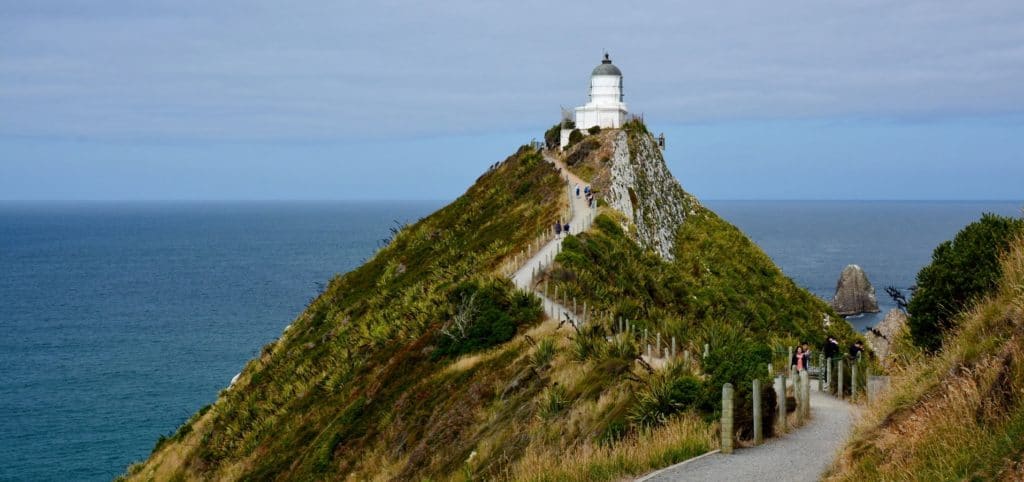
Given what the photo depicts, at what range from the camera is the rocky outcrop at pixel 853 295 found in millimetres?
105488

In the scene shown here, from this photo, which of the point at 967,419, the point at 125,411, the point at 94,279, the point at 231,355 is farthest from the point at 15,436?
the point at 94,279

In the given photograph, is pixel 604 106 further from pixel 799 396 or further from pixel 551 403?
pixel 799 396

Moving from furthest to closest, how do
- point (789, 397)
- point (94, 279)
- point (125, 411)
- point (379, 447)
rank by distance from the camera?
point (94, 279)
point (125, 411)
point (379, 447)
point (789, 397)

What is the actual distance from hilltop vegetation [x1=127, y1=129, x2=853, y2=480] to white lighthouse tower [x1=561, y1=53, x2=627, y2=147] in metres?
13.2

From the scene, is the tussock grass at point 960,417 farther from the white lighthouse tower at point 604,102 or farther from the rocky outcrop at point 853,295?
the rocky outcrop at point 853,295

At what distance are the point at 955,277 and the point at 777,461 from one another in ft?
38.6

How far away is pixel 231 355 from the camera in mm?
84000

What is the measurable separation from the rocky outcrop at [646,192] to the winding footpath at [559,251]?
2314 mm

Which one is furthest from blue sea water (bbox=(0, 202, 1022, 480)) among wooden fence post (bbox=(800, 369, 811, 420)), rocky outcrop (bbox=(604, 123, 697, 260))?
rocky outcrop (bbox=(604, 123, 697, 260))

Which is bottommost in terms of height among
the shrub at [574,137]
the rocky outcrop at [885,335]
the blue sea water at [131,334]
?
the blue sea water at [131,334]

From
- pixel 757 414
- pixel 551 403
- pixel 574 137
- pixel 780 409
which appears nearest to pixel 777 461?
pixel 757 414

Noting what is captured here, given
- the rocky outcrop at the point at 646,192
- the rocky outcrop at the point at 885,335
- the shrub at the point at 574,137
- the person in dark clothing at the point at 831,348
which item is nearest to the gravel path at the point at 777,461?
the person in dark clothing at the point at 831,348

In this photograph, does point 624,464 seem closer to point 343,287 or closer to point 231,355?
point 343,287

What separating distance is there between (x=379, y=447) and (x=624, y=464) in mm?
13170
